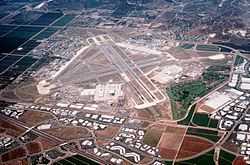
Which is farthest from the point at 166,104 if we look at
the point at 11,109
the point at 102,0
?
the point at 102,0

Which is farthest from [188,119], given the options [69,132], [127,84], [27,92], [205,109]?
[27,92]

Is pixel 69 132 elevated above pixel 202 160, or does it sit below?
above

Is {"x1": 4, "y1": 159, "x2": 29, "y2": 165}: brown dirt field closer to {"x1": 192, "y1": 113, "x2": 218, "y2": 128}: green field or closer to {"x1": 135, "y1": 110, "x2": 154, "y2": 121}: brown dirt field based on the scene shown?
{"x1": 135, "y1": 110, "x2": 154, "y2": 121}: brown dirt field

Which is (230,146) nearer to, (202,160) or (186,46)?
(202,160)

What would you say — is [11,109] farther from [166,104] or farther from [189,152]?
[189,152]

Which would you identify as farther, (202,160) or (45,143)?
(45,143)

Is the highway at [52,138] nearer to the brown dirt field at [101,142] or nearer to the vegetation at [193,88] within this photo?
the brown dirt field at [101,142]

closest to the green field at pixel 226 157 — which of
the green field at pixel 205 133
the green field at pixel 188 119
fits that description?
the green field at pixel 205 133
